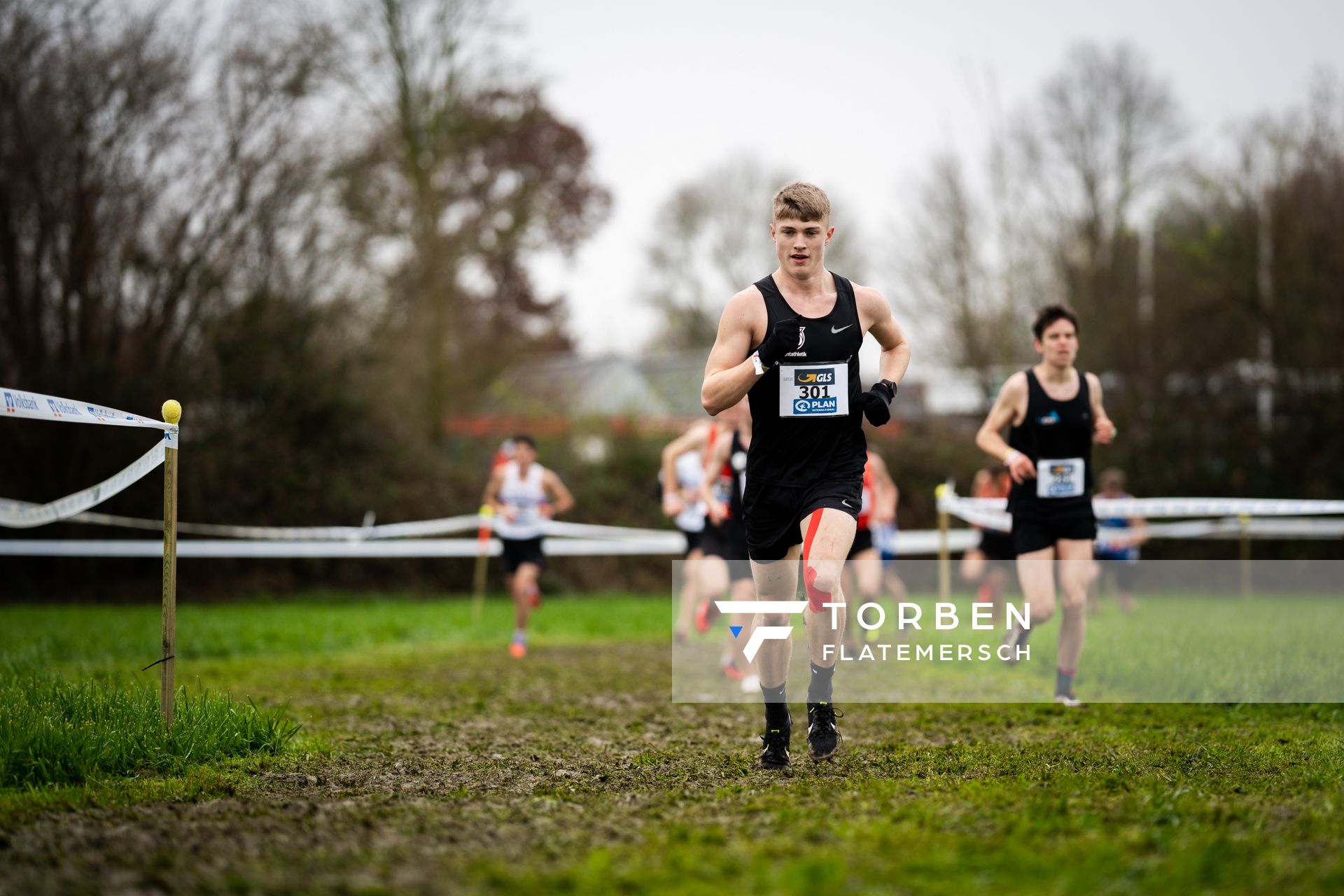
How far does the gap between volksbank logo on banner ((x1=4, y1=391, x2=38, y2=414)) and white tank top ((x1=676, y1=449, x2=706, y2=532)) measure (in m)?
7.31

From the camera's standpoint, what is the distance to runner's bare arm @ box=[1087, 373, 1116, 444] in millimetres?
7629

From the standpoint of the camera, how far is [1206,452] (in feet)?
77.6

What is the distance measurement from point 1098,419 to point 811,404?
10.4ft

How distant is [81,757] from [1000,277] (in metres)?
23.9

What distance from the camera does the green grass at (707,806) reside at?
3.38 metres

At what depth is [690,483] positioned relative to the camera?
12.9 meters

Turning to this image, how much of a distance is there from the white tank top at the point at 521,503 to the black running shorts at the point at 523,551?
43mm

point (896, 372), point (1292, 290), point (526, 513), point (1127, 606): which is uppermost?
point (1292, 290)

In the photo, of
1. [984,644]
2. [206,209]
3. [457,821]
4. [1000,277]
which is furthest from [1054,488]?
[1000,277]

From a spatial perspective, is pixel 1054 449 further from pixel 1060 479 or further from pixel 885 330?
pixel 885 330

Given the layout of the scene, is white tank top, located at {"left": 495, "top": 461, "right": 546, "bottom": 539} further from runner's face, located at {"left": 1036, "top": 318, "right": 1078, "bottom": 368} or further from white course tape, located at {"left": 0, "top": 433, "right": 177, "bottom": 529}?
runner's face, located at {"left": 1036, "top": 318, "right": 1078, "bottom": 368}

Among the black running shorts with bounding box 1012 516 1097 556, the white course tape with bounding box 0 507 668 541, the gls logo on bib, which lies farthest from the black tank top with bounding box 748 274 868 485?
the white course tape with bounding box 0 507 668 541

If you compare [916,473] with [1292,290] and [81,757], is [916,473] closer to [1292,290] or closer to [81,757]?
[1292,290]

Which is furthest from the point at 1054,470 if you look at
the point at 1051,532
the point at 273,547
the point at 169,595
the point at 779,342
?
the point at 273,547
